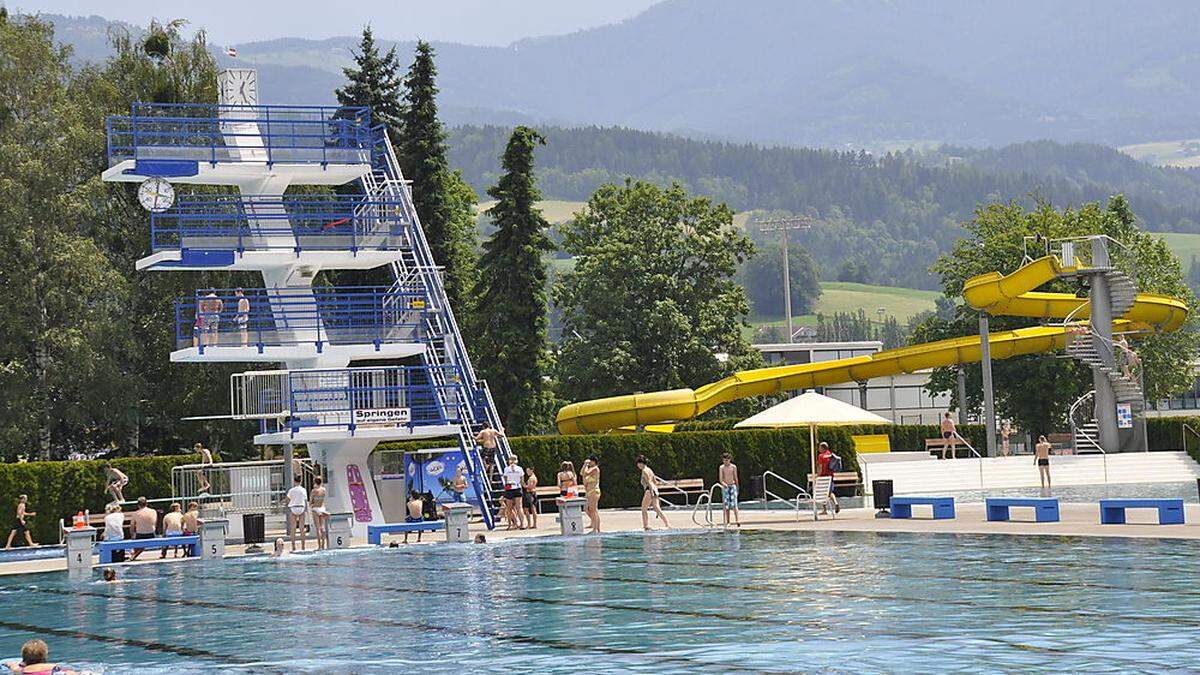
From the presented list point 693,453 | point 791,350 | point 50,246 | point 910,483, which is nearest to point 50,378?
point 50,246

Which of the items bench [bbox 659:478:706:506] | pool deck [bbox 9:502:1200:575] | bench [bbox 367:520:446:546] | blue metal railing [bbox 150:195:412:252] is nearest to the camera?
pool deck [bbox 9:502:1200:575]

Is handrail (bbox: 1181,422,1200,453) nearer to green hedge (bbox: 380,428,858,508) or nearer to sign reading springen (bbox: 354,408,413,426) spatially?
green hedge (bbox: 380,428,858,508)

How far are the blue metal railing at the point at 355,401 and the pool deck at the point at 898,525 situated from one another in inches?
113

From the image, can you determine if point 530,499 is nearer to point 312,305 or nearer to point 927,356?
point 312,305

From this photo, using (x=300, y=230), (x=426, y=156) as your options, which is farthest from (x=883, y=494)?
(x=426, y=156)

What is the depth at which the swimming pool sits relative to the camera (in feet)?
52.4

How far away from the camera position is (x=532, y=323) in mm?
58875

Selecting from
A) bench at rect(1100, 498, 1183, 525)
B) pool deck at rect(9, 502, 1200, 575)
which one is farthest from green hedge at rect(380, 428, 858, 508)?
bench at rect(1100, 498, 1183, 525)

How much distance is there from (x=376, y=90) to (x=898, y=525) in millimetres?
33065

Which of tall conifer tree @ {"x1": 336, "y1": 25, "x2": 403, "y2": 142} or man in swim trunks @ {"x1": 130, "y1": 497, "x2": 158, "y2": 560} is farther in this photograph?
tall conifer tree @ {"x1": 336, "y1": 25, "x2": 403, "y2": 142}

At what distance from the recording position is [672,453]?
46531 millimetres

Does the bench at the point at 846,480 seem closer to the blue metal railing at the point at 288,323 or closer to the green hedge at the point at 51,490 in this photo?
the blue metal railing at the point at 288,323

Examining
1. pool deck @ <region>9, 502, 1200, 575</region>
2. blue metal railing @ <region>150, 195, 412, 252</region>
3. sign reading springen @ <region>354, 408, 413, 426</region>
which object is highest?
blue metal railing @ <region>150, 195, 412, 252</region>

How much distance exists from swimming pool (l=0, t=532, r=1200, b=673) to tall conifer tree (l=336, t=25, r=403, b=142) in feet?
100
